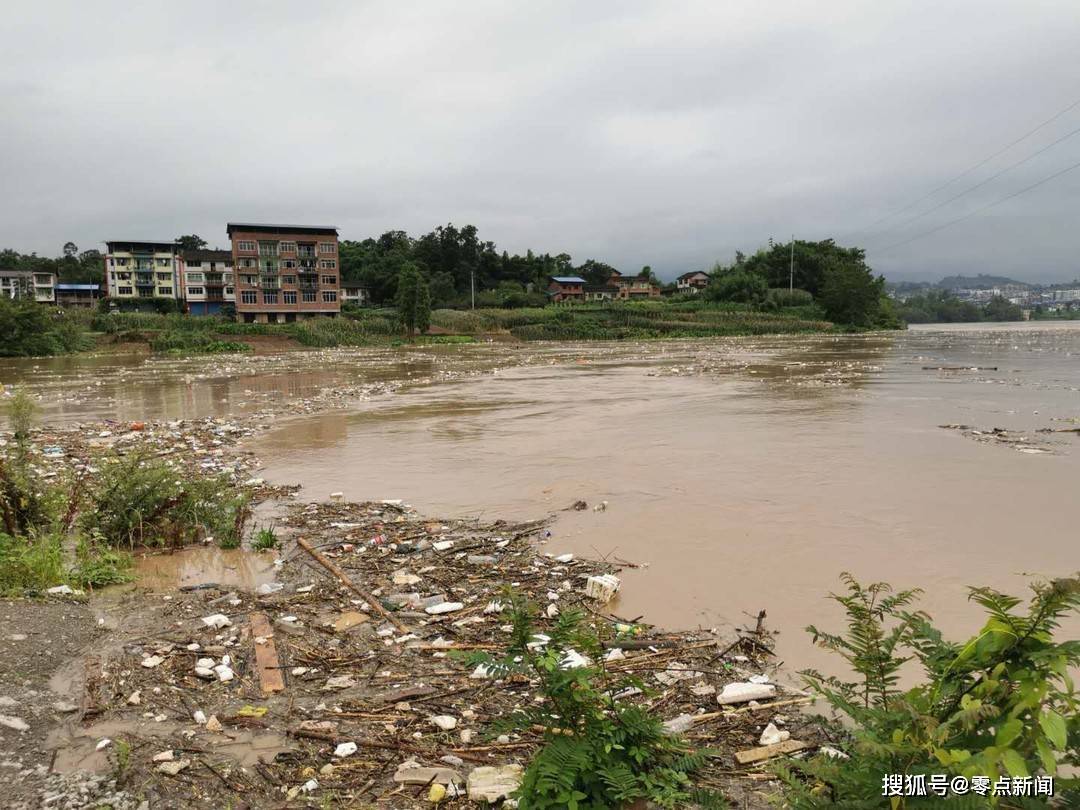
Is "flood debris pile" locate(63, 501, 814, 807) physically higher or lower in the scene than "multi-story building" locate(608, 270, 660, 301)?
lower

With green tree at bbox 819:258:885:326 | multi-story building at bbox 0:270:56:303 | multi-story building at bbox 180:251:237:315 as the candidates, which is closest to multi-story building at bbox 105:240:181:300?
multi-story building at bbox 180:251:237:315

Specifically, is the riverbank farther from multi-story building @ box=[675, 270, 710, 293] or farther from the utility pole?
multi-story building @ box=[675, 270, 710, 293]

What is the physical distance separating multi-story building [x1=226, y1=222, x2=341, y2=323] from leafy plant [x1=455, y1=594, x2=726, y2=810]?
78595 millimetres

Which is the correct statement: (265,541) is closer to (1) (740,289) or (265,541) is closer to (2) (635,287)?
(1) (740,289)

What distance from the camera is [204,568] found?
6641 millimetres

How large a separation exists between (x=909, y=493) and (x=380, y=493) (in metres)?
6.88

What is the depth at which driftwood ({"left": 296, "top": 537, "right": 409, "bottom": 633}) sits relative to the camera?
17.3ft

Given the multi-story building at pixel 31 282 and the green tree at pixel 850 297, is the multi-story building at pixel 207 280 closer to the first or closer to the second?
the multi-story building at pixel 31 282

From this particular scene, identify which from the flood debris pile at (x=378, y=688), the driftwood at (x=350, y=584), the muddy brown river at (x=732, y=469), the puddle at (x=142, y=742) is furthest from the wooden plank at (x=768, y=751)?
the driftwood at (x=350, y=584)

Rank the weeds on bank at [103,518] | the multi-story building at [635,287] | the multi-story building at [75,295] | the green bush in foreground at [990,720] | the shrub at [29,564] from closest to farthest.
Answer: the green bush in foreground at [990,720] → the shrub at [29,564] → the weeds on bank at [103,518] → the multi-story building at [75,295] → the multi-story building at [635,287]

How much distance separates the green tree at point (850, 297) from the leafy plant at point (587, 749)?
86.3 meters

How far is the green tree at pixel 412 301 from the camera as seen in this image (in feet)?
210

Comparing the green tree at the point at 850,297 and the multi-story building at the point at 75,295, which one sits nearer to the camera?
the green tree at the point at 850,297

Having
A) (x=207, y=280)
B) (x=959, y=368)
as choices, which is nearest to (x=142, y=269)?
(x=207, y=280)
